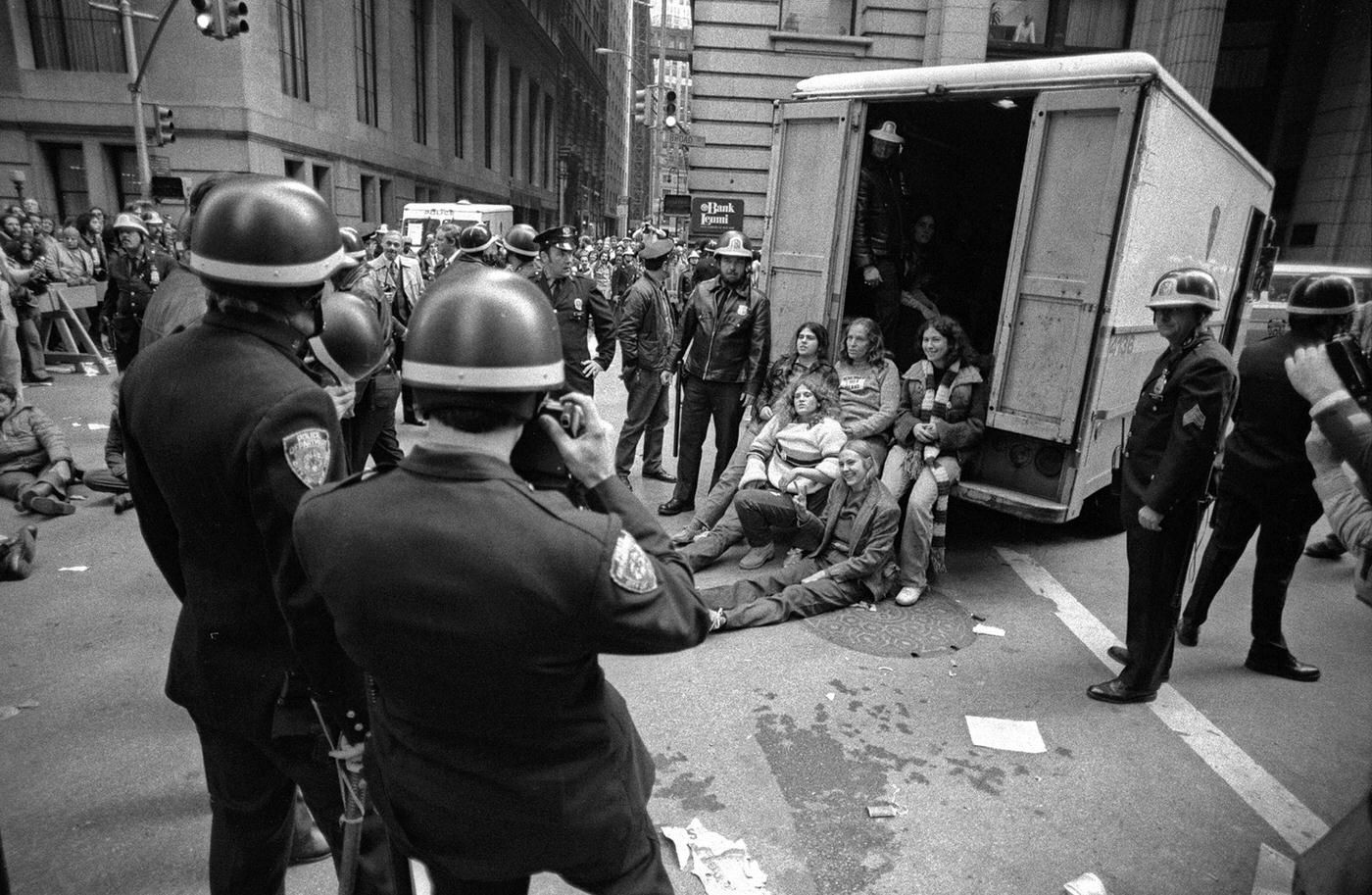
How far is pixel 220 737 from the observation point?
2.13 metres

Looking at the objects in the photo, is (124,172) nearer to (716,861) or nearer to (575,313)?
(575,313)

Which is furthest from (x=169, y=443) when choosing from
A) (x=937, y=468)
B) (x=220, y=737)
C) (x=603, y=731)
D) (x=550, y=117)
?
(x=550, y=117)

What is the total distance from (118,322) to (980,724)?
761 cm

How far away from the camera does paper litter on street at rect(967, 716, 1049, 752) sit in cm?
374

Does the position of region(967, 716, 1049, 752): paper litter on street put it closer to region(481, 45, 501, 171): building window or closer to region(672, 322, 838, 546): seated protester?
region(672, 322, 838, 546): seated protester

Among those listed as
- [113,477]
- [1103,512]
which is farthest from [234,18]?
[1103,512]

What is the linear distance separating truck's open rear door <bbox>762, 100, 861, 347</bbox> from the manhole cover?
2.26m

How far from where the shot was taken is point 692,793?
334cm

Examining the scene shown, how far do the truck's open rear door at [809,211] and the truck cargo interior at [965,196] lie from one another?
180cm

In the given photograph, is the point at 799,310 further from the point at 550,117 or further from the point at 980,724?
the point at 550,117

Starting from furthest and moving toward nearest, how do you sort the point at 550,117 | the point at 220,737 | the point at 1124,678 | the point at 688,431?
the point at 550,117 < the point at 688,431 < the point at 1124,678 < the point at 220,737

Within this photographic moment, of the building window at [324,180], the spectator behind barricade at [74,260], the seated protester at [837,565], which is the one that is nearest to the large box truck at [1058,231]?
the seated protester at [837,565]

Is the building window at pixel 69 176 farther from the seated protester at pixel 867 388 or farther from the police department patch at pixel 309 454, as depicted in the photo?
the police department patch at pixel 309 454

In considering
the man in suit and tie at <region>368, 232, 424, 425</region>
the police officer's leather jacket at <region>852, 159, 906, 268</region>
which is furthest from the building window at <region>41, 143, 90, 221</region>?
the police officer's leather jacket at <region>852, 159, 906, 268</region>
